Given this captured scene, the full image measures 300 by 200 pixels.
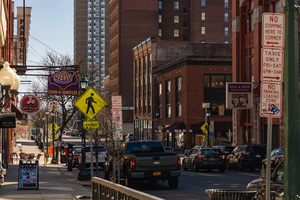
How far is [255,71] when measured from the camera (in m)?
52.4

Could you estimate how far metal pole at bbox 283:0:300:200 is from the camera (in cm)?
848

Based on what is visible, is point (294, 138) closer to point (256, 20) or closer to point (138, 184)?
point (138, 184)

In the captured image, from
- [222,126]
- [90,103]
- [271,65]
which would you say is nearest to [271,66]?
[271,65]

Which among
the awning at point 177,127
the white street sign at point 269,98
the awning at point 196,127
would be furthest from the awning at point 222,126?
the white street sign at point 269,98

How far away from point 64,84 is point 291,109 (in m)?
20.6

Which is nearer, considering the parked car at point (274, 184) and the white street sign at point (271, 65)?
the white street sign at point (271, 65)

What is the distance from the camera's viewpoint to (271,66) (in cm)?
862

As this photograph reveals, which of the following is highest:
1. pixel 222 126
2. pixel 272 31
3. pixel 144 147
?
pixel 272 31

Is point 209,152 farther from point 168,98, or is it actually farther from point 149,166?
point 168,98

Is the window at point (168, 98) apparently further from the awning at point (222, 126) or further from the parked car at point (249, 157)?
the parked car at point (249, 157)

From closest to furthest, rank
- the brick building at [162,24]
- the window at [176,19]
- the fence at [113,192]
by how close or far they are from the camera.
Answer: the fence at [113,192] < the brick building at [162,24] < the window at [176,19]

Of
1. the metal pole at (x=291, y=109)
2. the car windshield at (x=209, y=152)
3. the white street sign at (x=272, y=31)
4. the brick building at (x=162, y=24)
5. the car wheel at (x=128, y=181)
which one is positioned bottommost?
the car wheel at (x=128, y=181)

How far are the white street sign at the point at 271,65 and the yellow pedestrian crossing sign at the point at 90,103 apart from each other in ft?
33.7

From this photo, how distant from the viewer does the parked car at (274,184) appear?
10959 mm
